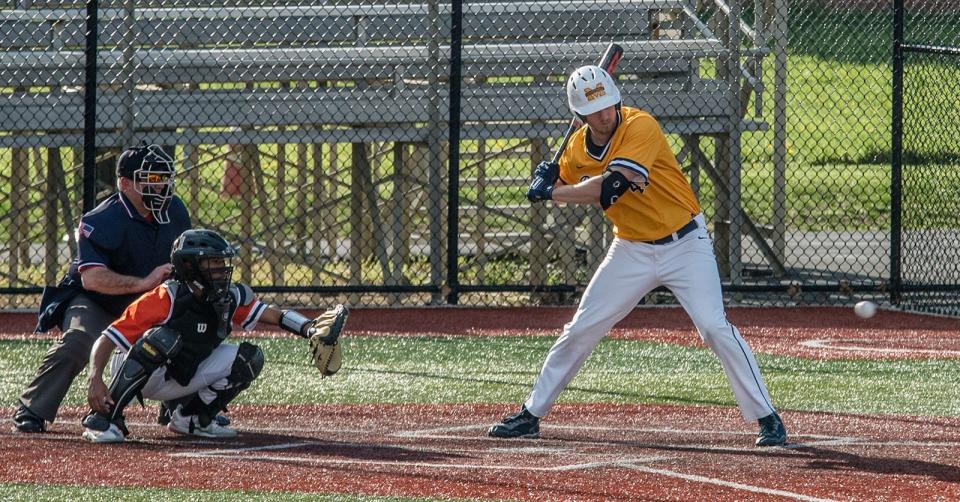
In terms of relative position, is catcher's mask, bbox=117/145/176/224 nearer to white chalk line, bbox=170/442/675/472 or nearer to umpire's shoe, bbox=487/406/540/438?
white chalk line, bbox=170/442/675/472

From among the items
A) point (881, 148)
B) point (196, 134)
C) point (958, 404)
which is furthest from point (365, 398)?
point (881, 148)

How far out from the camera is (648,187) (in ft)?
22.6

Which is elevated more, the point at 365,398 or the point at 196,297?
the point at 196,297

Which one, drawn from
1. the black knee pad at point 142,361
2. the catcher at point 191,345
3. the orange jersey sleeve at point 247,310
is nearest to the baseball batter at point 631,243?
the catcher at point 191,345

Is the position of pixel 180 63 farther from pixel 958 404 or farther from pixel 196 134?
pixel 958 404

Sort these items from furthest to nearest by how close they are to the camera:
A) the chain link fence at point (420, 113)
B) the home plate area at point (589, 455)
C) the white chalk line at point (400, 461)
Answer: the chain link fence at point (420, 113), the white chalk line at point (400, 461), the home plate area at point (589, 455)

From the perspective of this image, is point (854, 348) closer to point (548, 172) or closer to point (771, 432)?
point (771, 432)

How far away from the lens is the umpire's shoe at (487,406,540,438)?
277 inches

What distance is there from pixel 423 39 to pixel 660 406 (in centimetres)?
707

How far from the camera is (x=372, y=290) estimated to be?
11555mm

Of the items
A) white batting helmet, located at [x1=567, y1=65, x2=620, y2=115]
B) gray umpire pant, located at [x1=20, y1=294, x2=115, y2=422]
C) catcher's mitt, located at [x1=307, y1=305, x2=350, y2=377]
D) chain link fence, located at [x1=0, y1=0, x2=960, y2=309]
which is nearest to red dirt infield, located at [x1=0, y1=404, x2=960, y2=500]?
gray umpire pant, located at [x1=20, y1=294, x2=115, y2=422]

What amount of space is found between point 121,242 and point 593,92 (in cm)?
225

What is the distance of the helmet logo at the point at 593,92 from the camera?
266 inches

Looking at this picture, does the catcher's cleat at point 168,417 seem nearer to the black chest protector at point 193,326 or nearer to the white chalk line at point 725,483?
the black chest protector at point 193,326
